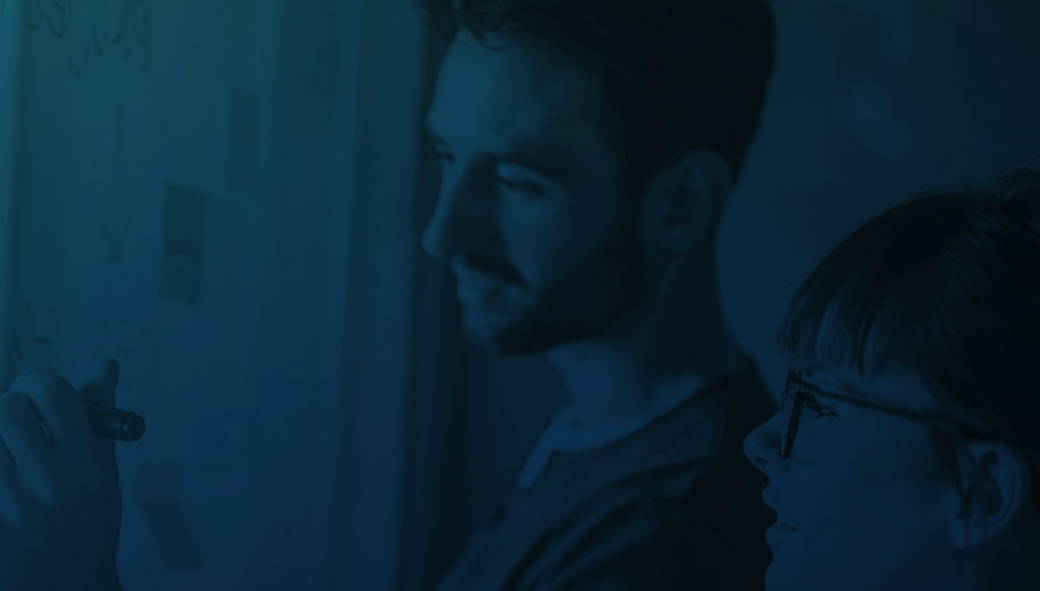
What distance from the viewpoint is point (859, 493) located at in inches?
38.3

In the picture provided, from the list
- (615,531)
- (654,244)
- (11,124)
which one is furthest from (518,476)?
(11,124)

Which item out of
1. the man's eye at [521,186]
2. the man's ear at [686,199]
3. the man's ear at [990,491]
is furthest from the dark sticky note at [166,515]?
the man's ear at [990,491]

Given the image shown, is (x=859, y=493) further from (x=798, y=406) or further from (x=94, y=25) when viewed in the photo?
(x=94, y=25)

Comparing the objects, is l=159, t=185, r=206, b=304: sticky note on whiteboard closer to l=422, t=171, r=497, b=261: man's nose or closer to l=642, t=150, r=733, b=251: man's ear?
l=422, t=171, r=497, b=261: man's nose

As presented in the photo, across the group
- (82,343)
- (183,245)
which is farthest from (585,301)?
(82,343)

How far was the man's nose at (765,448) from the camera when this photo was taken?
1015mm

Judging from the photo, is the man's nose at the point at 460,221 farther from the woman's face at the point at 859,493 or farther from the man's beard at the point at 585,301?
the woman's face at the point at 859,493

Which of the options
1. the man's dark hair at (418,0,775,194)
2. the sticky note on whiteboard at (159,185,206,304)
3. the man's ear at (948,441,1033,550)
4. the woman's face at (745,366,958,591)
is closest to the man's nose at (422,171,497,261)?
the man's dark hair at (418,0,775,194)

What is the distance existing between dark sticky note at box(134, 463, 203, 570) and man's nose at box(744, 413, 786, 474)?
2.20ft

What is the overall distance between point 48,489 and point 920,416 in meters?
0.93

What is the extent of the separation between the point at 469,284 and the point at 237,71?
40cm

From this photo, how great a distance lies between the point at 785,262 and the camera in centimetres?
108

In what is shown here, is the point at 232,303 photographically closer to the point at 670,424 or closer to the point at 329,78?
the point at 329,78

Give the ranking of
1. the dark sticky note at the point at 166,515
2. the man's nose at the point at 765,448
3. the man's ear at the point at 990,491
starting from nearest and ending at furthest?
the man's ear at the point at 990,491 < the man's nose at the point at 765,448 < the dark sticky note at the point at 166,515
